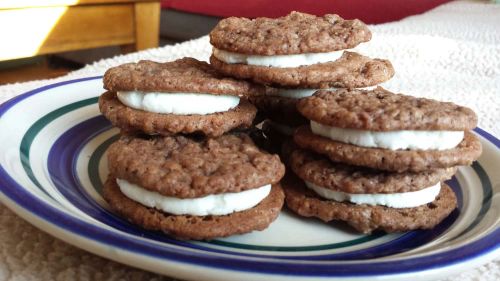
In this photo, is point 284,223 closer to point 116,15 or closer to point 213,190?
point 213,190

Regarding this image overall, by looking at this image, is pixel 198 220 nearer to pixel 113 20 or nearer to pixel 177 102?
pixel 177 102

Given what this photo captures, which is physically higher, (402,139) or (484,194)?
(402,139)

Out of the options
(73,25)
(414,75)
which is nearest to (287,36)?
(414,75)

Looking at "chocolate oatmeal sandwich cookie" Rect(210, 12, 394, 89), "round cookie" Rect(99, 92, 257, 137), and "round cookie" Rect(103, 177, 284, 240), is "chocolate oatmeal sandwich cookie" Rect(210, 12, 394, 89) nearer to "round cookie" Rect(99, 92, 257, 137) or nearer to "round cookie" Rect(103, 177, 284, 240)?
"round cookie" Rect(99, 92, 257, 137)

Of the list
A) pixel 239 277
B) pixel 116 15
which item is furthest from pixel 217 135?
pixel 116 15

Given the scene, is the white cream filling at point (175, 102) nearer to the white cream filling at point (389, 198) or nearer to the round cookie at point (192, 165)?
the round cookie at point (192, 165)
